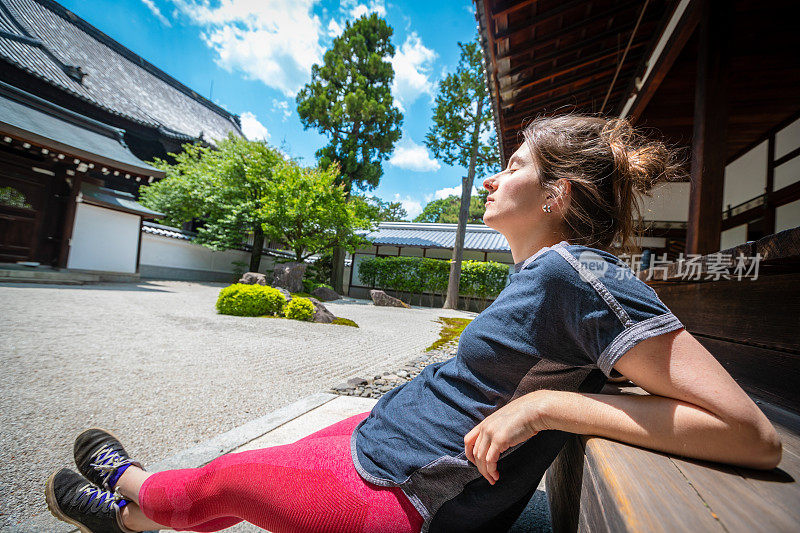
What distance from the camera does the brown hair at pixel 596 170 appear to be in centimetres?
104

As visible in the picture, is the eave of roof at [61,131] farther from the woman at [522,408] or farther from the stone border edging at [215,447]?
the woman at [522,408]

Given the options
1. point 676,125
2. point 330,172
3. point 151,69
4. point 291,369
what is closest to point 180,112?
point 151,69

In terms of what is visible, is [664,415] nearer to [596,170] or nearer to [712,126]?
[596,170]

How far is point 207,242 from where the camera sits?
1420cm

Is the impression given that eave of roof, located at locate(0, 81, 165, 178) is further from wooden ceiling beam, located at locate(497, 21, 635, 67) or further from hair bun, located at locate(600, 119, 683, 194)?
hair bun, located at locate(600, 119, 683, 194)

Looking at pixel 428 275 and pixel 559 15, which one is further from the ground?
pixel 559 15

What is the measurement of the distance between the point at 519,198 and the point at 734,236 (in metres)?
6.75

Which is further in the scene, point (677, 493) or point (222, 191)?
point (222, 191)

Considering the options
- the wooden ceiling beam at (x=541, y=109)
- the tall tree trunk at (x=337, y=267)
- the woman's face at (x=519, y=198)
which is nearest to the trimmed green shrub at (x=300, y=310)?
the wooden ceiling beam at (x=541, y=109)

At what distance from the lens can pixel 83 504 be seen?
124cm

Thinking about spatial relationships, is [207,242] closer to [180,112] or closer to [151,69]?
[180,112]

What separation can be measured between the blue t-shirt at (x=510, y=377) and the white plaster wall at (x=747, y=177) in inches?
225

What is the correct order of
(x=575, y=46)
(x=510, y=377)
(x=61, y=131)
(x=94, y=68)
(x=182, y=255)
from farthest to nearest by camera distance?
(x=182, y=255) < (x=94, y=68) < (x=61, y=131) < (x=575, y=46) < (x=510, y=377)

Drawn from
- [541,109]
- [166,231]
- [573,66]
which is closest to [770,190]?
[541,109]
